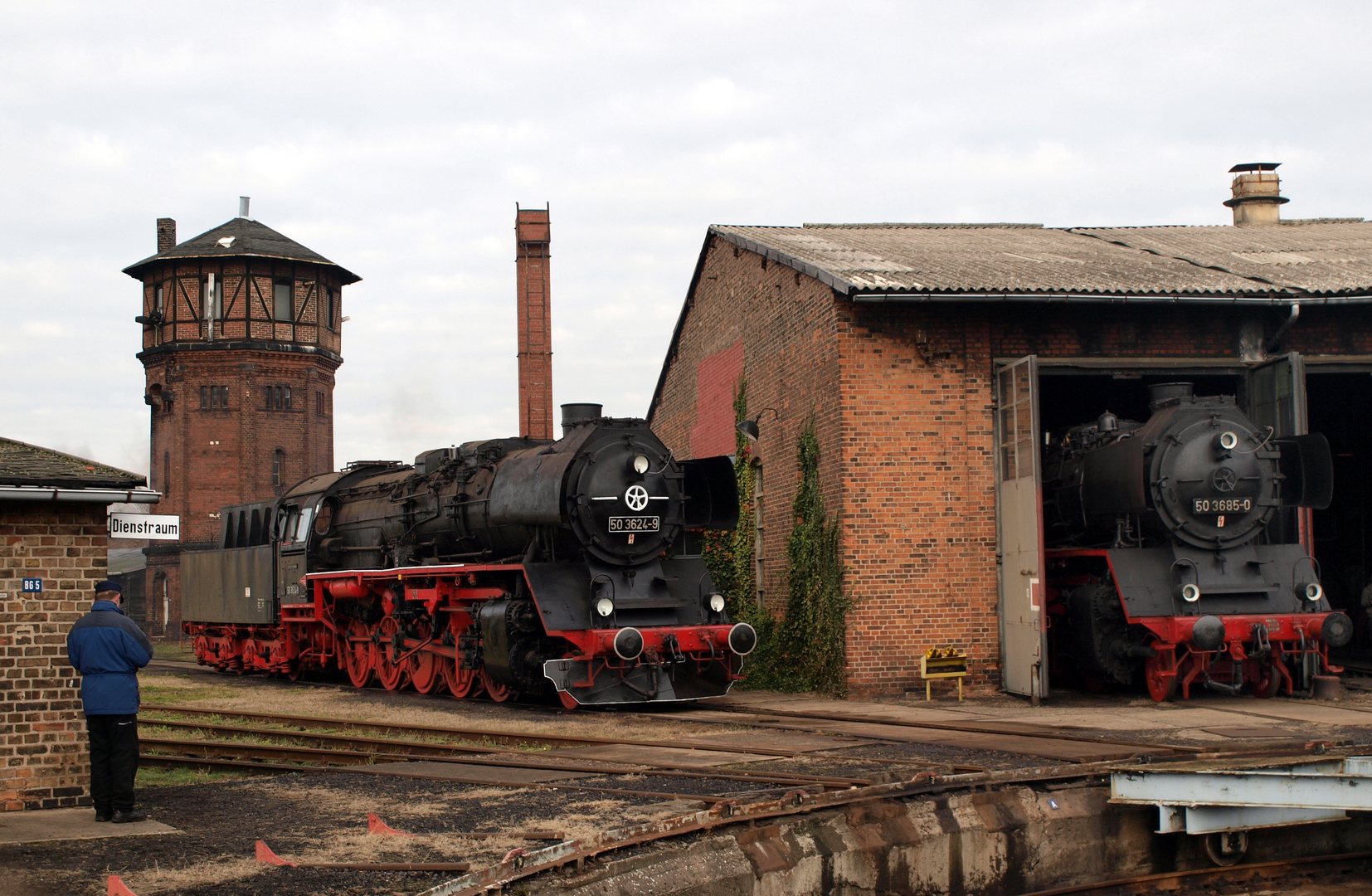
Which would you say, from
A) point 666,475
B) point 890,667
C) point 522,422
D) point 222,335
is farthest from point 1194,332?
point 222,335

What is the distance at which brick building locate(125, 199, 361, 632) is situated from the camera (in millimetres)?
37469

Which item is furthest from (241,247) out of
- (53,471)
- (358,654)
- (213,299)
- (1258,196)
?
(53,471)

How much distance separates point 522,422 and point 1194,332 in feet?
45.0

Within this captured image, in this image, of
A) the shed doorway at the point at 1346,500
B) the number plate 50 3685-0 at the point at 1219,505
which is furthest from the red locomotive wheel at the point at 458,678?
the shed doorway at the point at 1346,500

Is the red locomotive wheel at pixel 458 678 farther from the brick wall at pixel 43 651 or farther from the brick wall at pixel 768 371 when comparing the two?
the brick wall at pixel 43 651

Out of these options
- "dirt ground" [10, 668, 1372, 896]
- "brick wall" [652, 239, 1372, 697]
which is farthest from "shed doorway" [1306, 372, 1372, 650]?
"dirt ground" [10, 668, 1372, 896]

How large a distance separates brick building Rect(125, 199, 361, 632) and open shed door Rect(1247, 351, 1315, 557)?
2965 cm

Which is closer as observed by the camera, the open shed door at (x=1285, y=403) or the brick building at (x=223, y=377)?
the open shed door at (x=1285, y=403)

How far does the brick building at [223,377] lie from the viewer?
3747 cm

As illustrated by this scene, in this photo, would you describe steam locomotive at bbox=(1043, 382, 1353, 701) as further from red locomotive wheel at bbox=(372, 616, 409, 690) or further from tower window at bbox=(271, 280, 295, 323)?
tower window at bbox=(271, 280, 295, 323)

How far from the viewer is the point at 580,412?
1365cm

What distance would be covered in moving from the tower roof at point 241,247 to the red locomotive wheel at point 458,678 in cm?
A: 2605

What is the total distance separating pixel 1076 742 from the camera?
31.6ft

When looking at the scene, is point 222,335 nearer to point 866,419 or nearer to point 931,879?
point 866,419
